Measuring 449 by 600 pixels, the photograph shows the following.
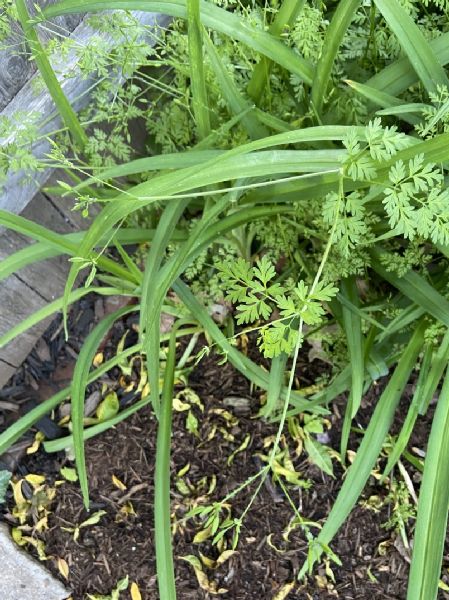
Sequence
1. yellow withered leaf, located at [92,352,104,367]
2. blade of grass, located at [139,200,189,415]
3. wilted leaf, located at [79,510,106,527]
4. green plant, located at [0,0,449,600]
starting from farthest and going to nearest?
yellow withered leaf, located at [92,352,104,367] < wilted leaf, located at [79,510,106,527] < blade of grass, located at [139,200,189,415] < green plant, located at [0,0,449,600]

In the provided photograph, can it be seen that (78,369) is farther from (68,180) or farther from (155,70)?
(155,70)

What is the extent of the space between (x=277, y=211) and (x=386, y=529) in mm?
809

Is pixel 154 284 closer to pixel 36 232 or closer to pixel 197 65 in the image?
pixel 36 232

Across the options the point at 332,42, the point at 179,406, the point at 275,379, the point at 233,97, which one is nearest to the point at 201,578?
the point at 179,406

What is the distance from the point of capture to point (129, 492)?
1627 mm

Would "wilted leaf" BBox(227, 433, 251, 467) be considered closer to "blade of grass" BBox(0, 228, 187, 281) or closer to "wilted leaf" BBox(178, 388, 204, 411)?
"wilted leaf" BBox(178, 388, 204, 411)

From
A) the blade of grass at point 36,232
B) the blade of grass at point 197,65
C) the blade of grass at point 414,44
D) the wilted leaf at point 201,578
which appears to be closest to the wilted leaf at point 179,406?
the wilted leaf at point 201,578

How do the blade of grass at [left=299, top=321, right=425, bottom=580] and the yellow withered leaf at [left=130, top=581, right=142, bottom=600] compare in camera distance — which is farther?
the yellow withered leaf at [left=130, top=581, right=142, bottom=600]

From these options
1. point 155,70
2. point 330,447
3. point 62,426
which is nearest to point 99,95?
point 155,70

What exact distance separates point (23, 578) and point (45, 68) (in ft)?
3.90

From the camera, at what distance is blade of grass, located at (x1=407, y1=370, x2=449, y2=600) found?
3.28ft

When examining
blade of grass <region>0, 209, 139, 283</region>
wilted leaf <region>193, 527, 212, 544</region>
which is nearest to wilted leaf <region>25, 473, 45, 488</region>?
wilted leaf <region>193, 527, 212, 544</region>

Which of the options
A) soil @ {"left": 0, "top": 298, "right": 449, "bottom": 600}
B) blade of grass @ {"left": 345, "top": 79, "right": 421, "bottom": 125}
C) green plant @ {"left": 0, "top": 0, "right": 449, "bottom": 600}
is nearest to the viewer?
green plant @ {"left": 0, "top": 0, "right": 449, "bottom": 600}

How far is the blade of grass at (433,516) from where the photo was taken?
3.28ft
